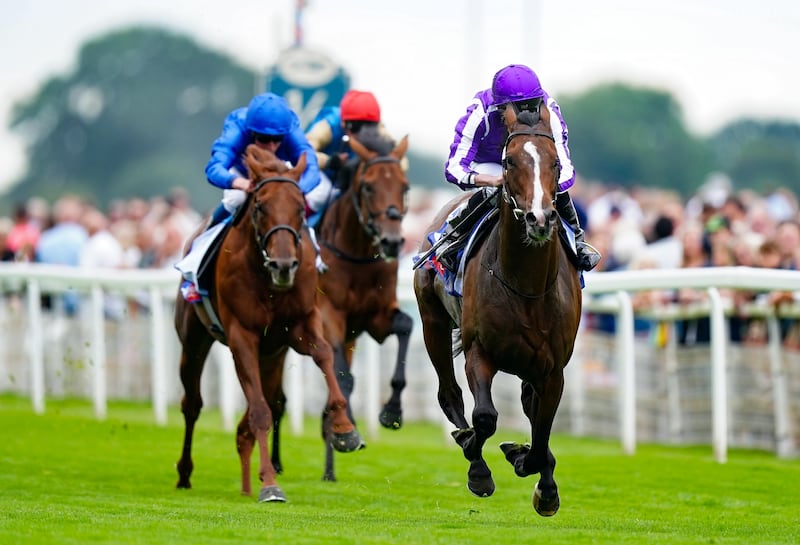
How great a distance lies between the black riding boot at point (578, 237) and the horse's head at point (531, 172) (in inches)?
24.9

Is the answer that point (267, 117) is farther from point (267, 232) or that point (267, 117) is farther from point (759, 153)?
point (759, 153)

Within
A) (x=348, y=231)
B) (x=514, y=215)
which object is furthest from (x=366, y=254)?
(x=514, y=215)

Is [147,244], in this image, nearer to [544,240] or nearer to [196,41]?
[544,240]

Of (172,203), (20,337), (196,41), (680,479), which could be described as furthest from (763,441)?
(196,41)

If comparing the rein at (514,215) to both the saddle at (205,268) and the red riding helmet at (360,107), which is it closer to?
the saddle at (205,268)

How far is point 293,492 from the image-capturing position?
984 cm

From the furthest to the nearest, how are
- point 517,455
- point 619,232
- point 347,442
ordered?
point 619,232
point 347,442
point 517,455

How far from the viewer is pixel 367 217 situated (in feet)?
35.1

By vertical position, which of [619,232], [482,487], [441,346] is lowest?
[482,487]

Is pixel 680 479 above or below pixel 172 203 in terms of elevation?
below

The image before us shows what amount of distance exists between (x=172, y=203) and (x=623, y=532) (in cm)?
1297

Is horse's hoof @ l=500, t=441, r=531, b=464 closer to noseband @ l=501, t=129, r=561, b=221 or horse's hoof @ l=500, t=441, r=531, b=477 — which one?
horse's hoof @ l=500, t=441, r=531, b=477

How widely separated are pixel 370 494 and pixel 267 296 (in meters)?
1.41

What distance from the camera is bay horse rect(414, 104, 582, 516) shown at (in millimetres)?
7422
